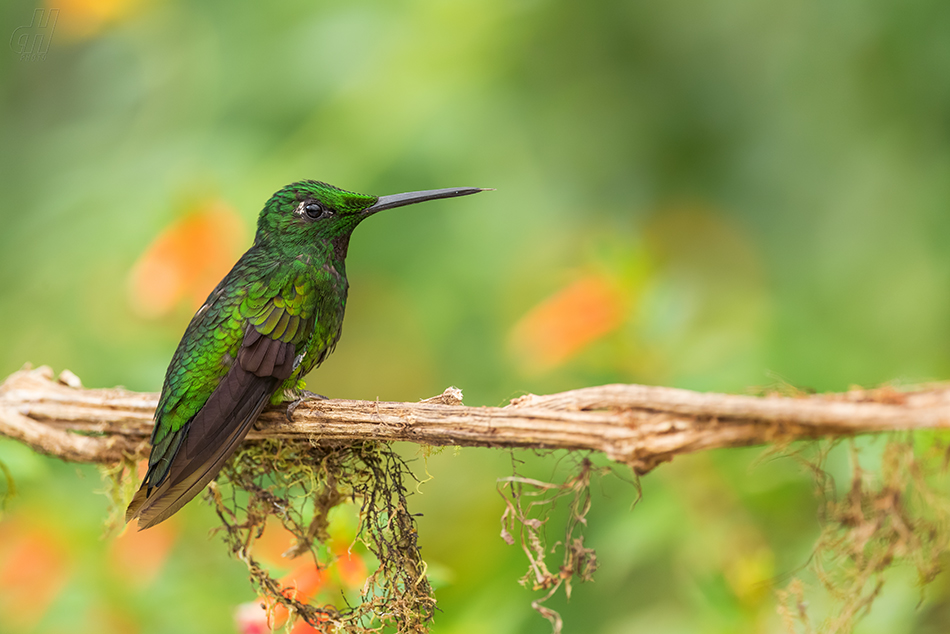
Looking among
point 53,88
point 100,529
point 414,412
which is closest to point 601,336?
point 414,412

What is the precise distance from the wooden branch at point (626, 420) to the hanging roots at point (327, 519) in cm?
10

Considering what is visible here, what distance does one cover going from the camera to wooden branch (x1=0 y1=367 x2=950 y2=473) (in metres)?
1.34

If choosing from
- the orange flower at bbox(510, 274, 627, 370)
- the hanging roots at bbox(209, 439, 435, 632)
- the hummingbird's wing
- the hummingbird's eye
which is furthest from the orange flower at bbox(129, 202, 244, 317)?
the orange flower at bbox(510, 274, 627, 370)

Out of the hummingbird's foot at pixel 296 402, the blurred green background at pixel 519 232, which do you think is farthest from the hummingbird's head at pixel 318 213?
the blurred green background at pixel 519 232

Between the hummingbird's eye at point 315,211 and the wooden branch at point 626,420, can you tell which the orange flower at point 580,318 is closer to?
the hummingbird's eye at point 315,211

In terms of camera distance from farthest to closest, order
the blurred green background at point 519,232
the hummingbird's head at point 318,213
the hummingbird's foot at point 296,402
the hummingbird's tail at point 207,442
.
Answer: the blurred green background at point 519,232 < the hummingbird's head at point 318,213 < the hummingbird's foot at point 296,402 < the hummingbird's tail at point 207,442

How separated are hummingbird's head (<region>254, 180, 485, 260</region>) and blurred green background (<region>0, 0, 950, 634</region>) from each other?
79 centimetres

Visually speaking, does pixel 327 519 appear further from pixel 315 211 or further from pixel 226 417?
pixel 315 211

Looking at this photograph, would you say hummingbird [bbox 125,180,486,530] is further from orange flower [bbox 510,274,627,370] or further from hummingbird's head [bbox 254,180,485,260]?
orange flower [bbox 510,274,627,370]

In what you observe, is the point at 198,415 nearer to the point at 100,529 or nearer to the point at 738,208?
the point at 100,529

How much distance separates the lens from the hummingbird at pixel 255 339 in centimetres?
201

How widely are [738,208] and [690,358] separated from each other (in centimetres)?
168

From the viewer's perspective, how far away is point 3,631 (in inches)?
128

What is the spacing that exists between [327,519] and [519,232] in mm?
2096
